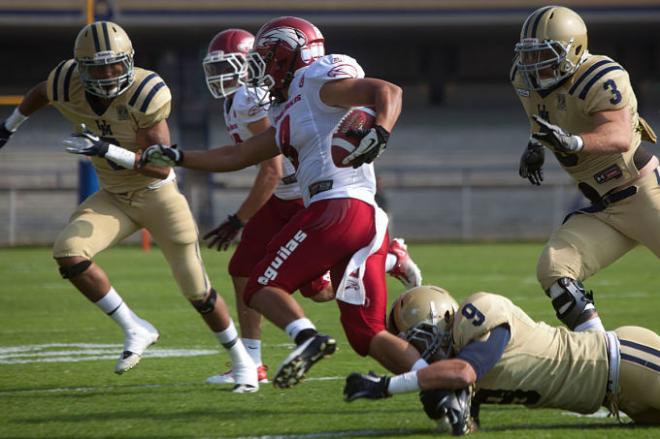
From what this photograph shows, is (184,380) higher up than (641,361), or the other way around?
(641,361)

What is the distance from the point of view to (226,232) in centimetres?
571

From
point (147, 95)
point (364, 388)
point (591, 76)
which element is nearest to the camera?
point (364, 388)

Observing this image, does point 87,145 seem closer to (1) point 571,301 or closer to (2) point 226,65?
(2) point 226,65

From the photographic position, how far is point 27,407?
484cm

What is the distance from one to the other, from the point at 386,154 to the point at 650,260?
960cm

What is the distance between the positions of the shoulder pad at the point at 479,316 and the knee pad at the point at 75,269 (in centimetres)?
206

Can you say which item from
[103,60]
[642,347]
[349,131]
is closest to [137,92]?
[103,60]

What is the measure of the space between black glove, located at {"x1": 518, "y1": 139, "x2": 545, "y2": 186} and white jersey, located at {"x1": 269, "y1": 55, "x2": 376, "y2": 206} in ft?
3.90

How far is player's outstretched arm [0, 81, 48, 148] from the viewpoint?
5.88 m

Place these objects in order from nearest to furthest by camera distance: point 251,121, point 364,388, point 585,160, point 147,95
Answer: point 364,388
point 585,160
point 147,95
point 251,121

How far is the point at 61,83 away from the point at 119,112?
38 centimetres

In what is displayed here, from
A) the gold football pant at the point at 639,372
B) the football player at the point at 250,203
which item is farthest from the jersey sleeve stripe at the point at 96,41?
the gold football pant at the point at 639,372

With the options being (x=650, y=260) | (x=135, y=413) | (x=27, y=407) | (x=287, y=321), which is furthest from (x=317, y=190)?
(x=650, y=260)

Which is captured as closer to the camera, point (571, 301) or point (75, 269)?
point (571, 301)
